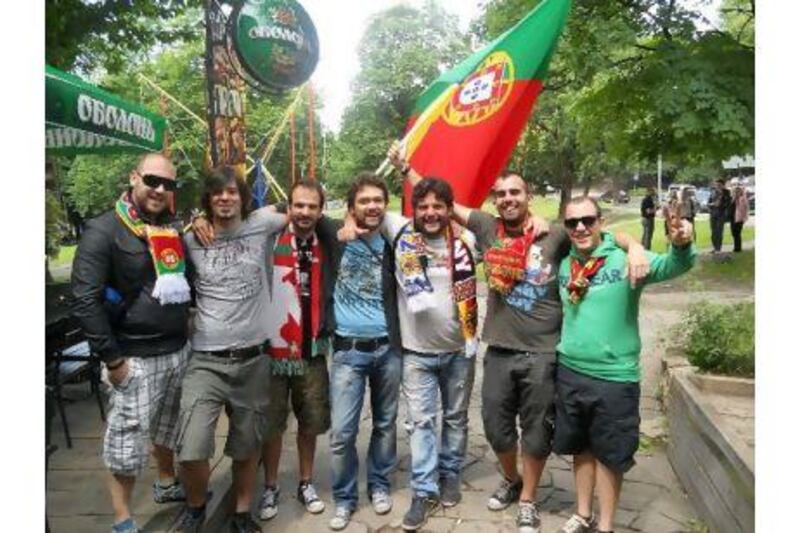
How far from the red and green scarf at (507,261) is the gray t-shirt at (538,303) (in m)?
0.04

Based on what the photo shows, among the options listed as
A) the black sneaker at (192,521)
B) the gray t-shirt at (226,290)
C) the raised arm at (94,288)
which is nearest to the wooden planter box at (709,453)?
the gray t-shirt at (226,290)

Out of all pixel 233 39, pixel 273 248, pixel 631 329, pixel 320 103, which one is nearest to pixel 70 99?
pixel 233 39

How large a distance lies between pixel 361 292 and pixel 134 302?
1.24 meters

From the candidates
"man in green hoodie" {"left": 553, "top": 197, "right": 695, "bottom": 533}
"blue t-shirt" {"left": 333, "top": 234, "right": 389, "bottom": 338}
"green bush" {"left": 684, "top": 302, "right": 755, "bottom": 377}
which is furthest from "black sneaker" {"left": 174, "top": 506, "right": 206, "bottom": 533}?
"green bush" {"left": 684, "top": 302, "right": 755, "bottom": 377}

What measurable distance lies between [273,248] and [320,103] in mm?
32249

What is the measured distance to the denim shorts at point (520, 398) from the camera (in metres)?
3.86

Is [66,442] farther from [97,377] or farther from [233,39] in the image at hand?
[233,39]

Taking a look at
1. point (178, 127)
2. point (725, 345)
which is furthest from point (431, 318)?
point (178, 127)

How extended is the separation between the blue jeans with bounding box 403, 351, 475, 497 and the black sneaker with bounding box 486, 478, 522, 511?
45 cm

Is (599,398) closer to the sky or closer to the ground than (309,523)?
closer to the sky

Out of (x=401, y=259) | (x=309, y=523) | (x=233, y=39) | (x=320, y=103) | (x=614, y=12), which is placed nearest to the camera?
(x=401, y=259)

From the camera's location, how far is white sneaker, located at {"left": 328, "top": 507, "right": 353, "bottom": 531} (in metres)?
4.06

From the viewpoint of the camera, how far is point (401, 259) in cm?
393

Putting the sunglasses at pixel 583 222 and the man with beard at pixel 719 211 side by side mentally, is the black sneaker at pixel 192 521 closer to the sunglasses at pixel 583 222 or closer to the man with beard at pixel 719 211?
the sunglasses at pixel 583 222
